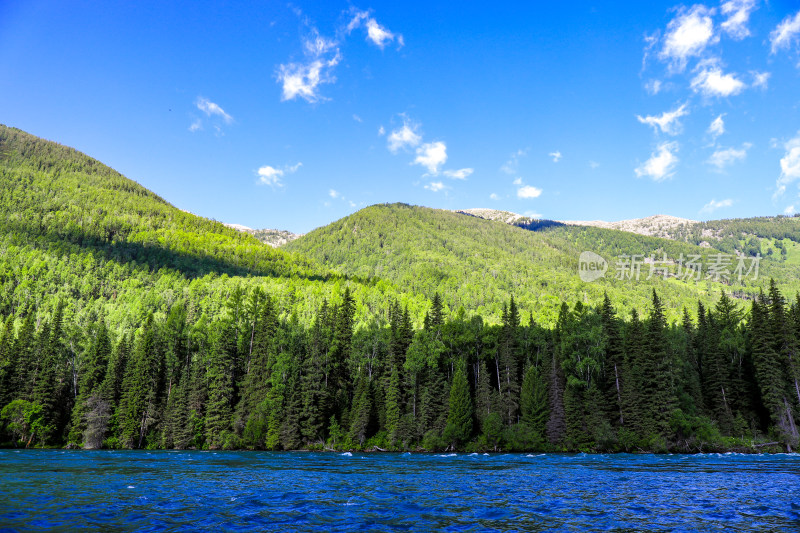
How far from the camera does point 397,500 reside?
929 inches

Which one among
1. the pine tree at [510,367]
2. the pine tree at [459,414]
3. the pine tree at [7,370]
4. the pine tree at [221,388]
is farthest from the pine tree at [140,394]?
the pine tree at [510,367]

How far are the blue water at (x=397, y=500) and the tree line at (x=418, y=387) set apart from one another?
35140 millimetres

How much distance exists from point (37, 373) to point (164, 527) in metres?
88.5

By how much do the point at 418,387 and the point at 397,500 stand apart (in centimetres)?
5825


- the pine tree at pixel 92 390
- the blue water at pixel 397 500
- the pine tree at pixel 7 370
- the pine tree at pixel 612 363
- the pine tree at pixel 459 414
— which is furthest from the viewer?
the pine tree at pixel 7 370

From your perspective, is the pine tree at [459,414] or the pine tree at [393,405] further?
the pine tree at [393,405]

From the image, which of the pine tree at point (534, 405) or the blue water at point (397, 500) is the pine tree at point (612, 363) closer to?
the pine tree at point (534, 405)

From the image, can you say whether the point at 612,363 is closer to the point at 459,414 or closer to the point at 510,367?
the point at 510,367

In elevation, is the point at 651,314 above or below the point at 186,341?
above

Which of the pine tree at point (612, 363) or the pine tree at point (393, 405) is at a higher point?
the pine tree at point (612, 363)

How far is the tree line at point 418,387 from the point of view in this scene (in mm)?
71500

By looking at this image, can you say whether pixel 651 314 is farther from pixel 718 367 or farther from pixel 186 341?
pixel 186 341

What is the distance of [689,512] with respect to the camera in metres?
19.9

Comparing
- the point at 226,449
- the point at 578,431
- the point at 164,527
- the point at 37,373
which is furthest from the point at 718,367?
the point at 37,373
